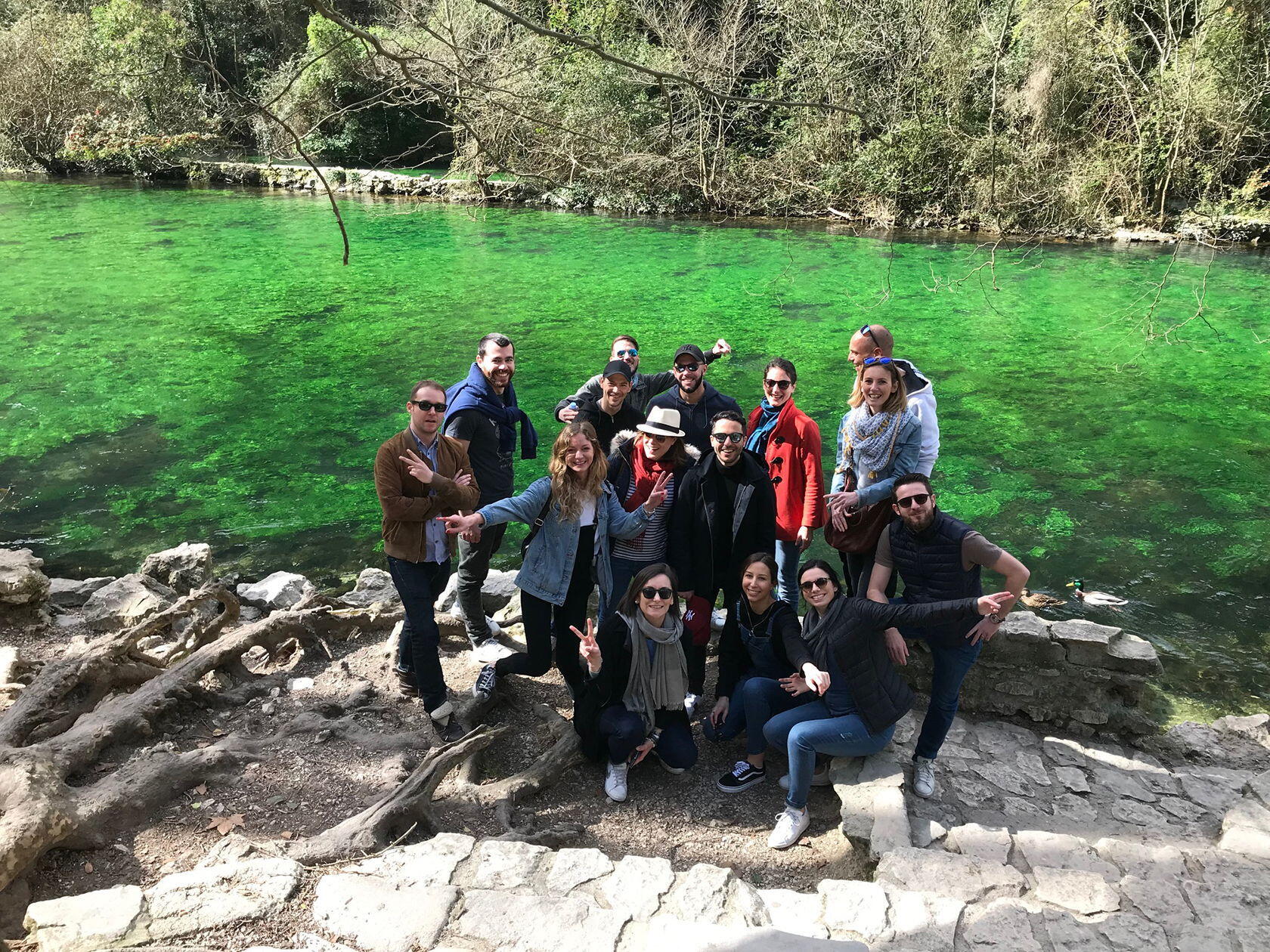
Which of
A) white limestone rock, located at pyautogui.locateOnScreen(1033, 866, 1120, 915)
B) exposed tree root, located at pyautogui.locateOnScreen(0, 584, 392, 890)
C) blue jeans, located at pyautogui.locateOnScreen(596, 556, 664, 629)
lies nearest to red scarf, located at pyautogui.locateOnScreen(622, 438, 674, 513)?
blue jeans, located at pyautogui.locateOnScreen(596, 556, 664, 629)

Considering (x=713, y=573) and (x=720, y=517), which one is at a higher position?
(x=720, y=517)

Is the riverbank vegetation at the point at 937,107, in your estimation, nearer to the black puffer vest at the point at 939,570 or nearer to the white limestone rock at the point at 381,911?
the black puffer vest at the point at 939,570

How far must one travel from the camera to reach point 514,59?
5.09m

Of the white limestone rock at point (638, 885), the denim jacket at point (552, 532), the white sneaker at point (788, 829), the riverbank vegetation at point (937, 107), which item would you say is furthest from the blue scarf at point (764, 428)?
the riverbank vegetation at point (937, 107)

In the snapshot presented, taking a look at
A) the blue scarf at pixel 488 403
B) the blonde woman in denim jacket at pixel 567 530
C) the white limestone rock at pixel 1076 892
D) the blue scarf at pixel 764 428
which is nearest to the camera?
the white limestone rock at pixel 1076 892

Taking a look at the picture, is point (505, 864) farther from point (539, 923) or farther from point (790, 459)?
point (790, 459)

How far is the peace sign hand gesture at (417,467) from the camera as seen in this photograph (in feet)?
13.0

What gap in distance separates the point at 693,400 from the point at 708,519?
2.82ft

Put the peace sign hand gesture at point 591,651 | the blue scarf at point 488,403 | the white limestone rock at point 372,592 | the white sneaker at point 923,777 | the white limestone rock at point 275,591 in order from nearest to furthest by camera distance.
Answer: the peace sign hand gesture at point 591,651, the white sneaker at point 923,777, the blue scarf at point 488,403, the white limestone rock at point 372,592, the white limestone rock at point 275,591

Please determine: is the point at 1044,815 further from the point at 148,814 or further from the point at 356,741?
the point at 148,814

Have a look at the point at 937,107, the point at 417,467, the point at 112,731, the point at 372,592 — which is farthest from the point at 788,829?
the point at 937,107

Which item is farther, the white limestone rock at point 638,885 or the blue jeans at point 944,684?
the blue jeans at point 944,684

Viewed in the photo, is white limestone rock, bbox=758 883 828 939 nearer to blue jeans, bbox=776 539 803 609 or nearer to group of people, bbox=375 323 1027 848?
group of people, bbox=375 323 1027 848

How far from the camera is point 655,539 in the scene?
14.3 feet
